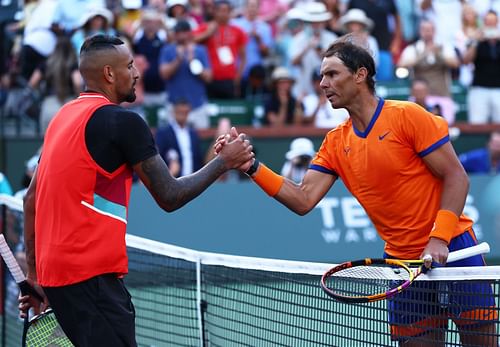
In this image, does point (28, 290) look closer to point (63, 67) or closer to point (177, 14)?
point (63, 67)

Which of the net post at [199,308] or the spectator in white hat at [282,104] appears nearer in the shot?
the net post at [199,308]

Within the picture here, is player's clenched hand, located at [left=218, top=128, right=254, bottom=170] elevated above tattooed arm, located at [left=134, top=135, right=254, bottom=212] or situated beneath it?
elevated above

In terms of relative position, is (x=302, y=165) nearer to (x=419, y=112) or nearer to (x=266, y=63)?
(x=266, y=63)

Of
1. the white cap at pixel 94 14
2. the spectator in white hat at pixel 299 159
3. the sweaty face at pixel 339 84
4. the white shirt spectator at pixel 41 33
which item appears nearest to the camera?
the sweaty face at pixel 339 84

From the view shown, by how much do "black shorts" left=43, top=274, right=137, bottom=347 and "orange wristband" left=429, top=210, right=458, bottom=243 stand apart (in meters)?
1.66

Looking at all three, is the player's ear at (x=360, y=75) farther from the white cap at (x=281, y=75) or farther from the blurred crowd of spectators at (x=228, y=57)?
the white cap at (x=281, y=75)

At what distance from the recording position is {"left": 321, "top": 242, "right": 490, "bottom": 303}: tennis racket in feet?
18.0

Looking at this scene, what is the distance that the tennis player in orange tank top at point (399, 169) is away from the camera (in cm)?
583

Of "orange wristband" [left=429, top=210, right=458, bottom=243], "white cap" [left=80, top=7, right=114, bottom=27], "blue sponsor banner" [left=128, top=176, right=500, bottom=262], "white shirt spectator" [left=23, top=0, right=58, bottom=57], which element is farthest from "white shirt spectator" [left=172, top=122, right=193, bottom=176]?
"orange wristband" [left=429, top=210, right=458, bottom=243]

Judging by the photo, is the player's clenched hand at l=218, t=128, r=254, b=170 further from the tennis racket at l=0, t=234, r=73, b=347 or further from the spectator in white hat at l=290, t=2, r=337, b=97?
the spectator in white hat at l=290, t=2, r=337, b=97

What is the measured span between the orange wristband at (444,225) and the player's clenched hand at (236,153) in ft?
3.52

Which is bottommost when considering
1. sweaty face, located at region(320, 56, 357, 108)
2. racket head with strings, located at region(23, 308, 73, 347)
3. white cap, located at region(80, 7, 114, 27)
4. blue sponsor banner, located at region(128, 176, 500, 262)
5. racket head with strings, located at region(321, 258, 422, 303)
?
blue sponsor banner, located at region(128, 176, 500, 262)

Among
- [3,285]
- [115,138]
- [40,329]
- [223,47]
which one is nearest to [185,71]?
[223,47]

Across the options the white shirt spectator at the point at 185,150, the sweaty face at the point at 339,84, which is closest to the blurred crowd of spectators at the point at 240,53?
the white shirt spectator at the point at 185,150
